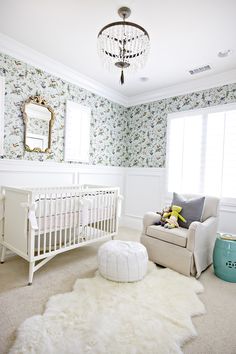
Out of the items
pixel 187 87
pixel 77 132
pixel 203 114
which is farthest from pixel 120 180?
pixel 187 87

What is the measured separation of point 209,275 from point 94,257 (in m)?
1.29

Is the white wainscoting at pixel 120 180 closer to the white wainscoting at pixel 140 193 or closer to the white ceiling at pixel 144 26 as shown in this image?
the white wainscoting at pixel 140 193

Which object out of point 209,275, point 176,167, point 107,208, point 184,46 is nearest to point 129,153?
point 176,167

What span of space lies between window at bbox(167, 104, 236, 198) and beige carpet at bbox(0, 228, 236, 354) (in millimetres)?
1285

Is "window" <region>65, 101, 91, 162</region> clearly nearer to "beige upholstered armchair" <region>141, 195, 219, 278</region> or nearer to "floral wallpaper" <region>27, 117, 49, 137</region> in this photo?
"floral wallpaper" <region>27, 117, 49, 137</region>

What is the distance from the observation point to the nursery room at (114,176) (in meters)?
1.45

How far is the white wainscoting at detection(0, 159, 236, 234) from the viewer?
2607mm

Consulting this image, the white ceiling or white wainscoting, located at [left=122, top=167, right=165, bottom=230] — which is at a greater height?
the white ceiling

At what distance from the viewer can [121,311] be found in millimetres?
1530

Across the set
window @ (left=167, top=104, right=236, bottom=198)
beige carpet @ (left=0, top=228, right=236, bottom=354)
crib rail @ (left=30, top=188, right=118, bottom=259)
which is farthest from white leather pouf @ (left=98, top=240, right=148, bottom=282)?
window @ (left=167, top=104, right=236, bottom=198)

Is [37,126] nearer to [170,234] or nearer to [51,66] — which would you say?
[51,66]

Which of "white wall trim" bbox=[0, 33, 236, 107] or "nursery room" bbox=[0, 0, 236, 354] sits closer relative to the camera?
"nursery room" bbox=[0, 0, 236, 354]

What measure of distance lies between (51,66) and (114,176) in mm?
2036

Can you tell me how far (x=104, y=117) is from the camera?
12.2 ft
